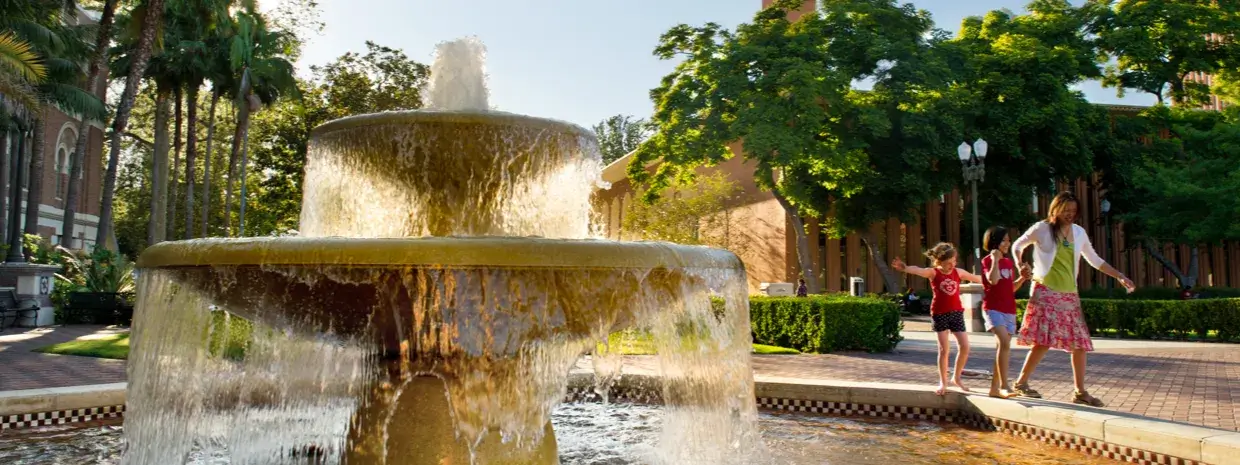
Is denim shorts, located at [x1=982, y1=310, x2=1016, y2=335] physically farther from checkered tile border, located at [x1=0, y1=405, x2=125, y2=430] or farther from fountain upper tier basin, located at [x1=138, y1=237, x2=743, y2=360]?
checkered tile border, located at [x1=0, y1=405, x2=125, y2=430]

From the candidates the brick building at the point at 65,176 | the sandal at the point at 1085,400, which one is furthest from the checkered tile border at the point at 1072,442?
the brick building at the point at 65,176

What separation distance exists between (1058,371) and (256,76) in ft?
98.3

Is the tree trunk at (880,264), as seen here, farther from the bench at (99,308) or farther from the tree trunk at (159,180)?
the tree trunk at (159,180)

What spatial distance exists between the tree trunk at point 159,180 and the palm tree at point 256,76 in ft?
8.13

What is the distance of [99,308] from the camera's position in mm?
19375

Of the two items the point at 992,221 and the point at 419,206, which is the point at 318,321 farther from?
the point at 992,221

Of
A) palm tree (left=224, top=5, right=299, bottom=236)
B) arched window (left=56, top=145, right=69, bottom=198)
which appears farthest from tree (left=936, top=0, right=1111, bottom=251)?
arched window (left=56, top=145, right=69, bottom=198)

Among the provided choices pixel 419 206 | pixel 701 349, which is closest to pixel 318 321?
pixel 419 206

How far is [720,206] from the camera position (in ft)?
117

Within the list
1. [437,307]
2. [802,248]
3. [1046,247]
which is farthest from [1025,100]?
[437,307]

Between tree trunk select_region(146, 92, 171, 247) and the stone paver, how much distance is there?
11.4 meters

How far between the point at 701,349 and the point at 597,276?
148 centimetres

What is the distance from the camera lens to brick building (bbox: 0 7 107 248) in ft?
124

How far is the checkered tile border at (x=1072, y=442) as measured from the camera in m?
4.83
